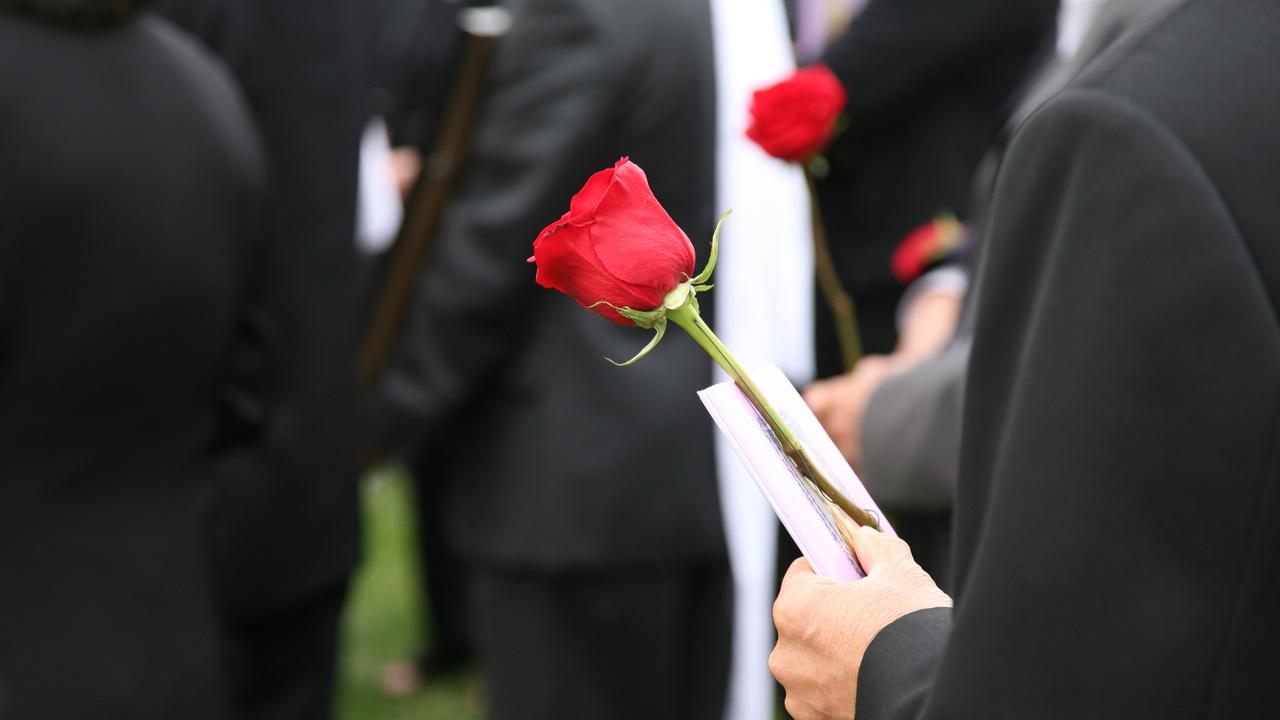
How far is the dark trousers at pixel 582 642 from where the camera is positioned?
8.00 feet

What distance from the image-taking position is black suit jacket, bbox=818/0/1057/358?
279 cm

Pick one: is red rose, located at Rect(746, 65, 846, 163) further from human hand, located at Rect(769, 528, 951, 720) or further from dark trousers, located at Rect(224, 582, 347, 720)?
dark trousers, located at Rect(224, 582, 347, 720)

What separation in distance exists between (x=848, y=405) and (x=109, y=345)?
3.25ft

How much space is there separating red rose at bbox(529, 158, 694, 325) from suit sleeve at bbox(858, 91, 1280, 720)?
0.22m

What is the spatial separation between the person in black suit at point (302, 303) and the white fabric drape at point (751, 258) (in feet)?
2.12

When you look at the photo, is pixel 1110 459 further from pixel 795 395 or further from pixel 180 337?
pixel 180 337

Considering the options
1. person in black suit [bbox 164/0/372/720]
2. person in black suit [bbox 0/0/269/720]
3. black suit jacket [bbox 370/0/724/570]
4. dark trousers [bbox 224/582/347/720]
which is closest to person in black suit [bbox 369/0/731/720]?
black suit jacket [bbox 370/0/724/570]

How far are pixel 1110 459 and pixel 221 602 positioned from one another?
1.94 meters

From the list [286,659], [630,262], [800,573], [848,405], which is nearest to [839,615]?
[800,573]

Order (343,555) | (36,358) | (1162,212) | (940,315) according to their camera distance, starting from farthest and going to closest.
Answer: (343,555) → (940,315) → (36,358) → (1162,212)

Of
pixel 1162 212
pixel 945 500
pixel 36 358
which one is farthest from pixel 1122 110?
pixel 36 358

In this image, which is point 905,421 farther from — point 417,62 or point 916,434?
point 417,62

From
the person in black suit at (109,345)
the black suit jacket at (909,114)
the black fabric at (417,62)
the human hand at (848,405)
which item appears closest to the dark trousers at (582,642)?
the person in black suit at (109,345)

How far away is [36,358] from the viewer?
176cm
